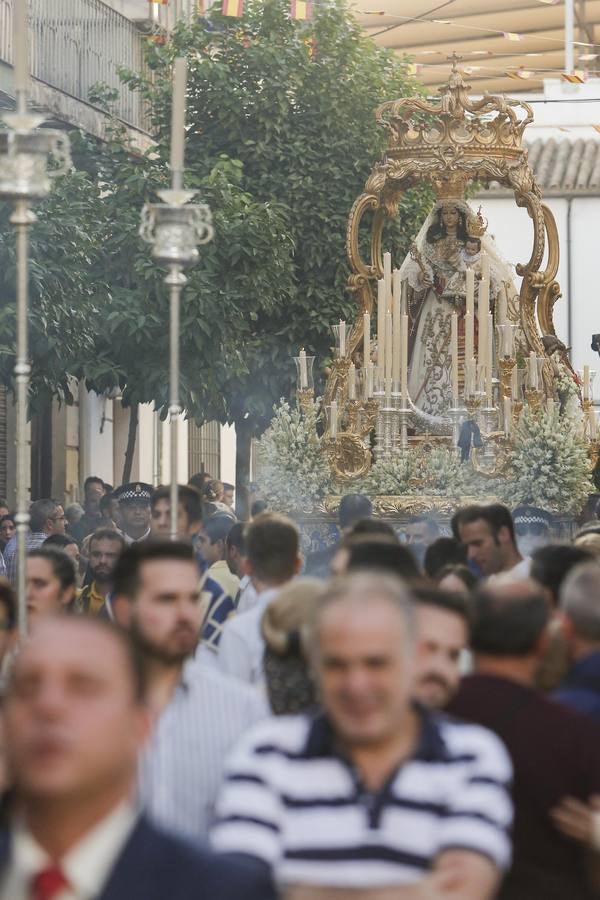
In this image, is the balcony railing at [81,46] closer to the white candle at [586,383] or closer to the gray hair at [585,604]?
the white candle at [586,383]

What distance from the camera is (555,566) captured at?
7.14 meters

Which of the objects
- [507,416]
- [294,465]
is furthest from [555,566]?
[507,416]

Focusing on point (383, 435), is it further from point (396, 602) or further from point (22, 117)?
point (396, 602)

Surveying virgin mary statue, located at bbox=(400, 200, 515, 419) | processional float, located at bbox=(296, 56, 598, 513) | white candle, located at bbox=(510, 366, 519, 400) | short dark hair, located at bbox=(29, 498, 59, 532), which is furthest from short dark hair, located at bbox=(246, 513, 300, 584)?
virgin mary statue, located at bbox=(400, 200, 515, 419)

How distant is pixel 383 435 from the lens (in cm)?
1803

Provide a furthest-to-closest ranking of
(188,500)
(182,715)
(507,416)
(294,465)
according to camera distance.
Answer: (507,416) < (294,465) < (188,500) < (182,715)

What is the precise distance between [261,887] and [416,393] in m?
16.7

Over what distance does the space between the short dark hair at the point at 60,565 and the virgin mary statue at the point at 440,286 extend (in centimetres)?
1151

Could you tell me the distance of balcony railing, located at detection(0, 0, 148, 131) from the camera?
26.3 metres

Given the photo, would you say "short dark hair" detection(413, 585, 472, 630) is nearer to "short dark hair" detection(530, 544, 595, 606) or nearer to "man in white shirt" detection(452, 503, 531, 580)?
"short dark hair" detection(530, 544, 595, 606)

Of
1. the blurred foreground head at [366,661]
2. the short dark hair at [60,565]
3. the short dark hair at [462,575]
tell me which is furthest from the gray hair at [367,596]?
the short dark hair at [60,565]

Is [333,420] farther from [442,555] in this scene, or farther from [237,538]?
[442,555]

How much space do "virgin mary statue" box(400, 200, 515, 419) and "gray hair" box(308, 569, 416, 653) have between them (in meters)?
15.4

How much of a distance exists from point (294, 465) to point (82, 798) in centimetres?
1474
